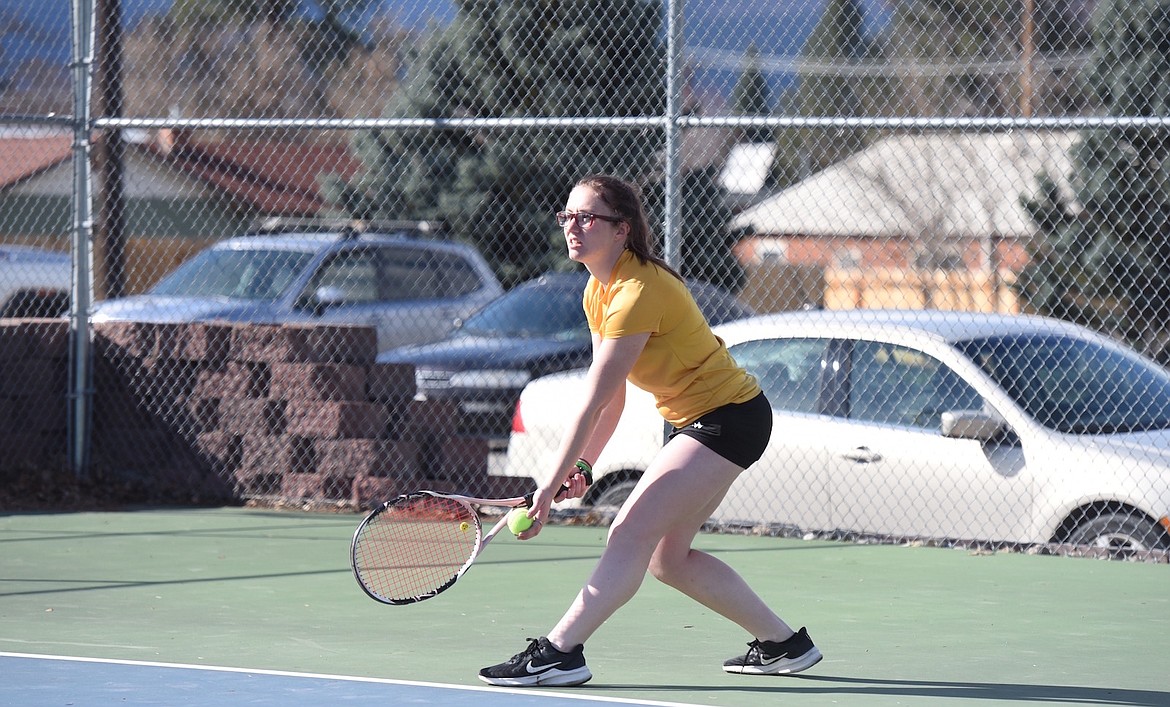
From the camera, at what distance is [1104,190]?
1917cm

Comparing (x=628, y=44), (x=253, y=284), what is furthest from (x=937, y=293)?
(x=253, y=284)

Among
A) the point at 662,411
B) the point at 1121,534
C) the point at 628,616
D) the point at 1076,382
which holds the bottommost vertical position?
the point at 662,411

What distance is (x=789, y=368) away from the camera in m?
9.44

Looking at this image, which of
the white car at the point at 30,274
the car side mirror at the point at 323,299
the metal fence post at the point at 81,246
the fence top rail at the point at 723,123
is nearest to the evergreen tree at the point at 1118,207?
the car side mirror at the point at 323,299

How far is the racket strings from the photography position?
5672 millimetres

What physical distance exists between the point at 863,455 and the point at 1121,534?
4.44 ft

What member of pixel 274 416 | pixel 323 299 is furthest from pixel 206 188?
pixel 274 416

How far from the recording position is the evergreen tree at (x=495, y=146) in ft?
68.3

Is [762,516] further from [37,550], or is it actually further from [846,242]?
[846,242]

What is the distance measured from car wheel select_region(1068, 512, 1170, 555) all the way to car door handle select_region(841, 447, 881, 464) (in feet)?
3.48

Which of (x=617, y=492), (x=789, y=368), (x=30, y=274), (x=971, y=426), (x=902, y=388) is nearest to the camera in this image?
(x=971, y=426)

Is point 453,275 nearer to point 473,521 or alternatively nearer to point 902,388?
point 902,388

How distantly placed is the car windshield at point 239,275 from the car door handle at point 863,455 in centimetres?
652

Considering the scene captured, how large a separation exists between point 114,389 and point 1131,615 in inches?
280
